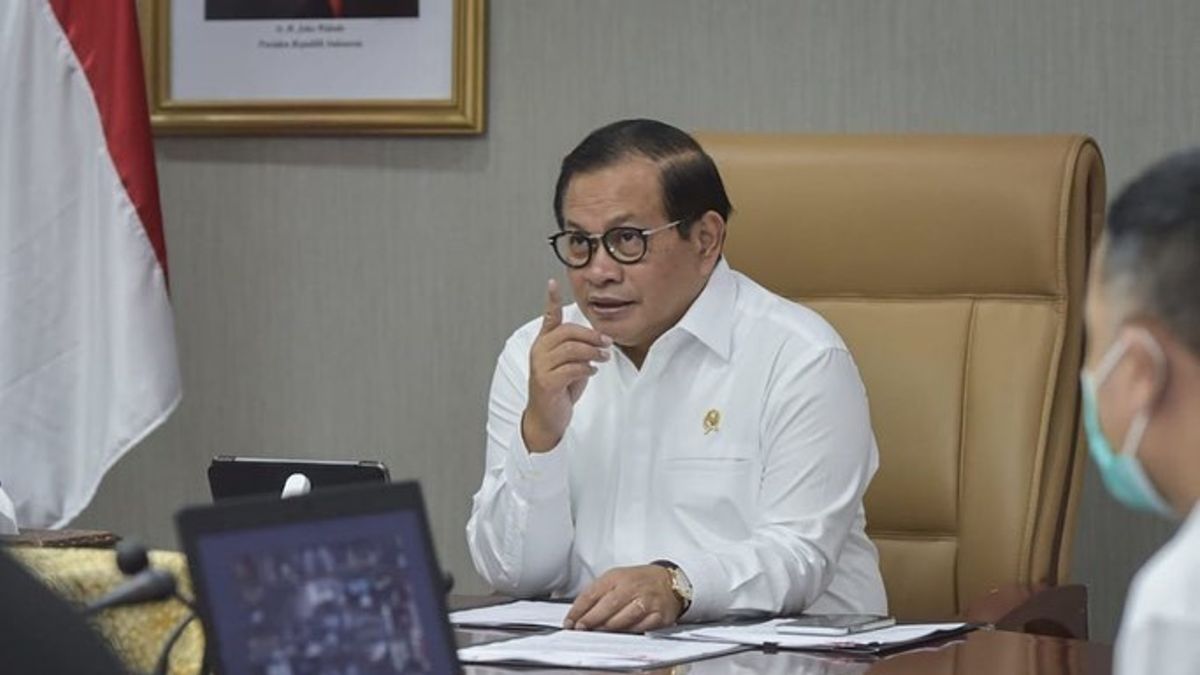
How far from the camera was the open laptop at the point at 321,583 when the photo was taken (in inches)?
56.6

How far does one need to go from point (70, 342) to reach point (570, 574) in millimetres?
1342

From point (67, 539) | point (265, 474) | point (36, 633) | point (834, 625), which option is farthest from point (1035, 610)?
point (36, 633)

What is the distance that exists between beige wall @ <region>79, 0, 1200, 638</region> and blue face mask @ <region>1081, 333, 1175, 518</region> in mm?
2472

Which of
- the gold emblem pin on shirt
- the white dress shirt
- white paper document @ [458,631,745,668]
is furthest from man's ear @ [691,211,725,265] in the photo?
the white dress shirt

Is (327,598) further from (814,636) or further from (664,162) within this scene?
(664,162)

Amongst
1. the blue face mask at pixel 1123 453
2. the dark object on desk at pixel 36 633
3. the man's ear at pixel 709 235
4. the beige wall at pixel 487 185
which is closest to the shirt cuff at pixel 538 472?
the man's ear at pixel 709 235

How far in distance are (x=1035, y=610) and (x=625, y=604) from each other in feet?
2.40

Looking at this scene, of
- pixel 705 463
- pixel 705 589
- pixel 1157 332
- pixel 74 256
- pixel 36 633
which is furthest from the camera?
pixel 74 256

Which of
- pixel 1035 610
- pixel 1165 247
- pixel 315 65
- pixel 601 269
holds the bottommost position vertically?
pixel 1035 610

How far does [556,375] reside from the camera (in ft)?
9.75

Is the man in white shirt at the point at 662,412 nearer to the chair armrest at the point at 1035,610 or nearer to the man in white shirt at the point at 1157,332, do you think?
the chair armrest at the point at 1035,610

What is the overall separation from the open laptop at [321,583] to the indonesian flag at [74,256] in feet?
8.36

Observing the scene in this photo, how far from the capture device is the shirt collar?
3139 millimetres

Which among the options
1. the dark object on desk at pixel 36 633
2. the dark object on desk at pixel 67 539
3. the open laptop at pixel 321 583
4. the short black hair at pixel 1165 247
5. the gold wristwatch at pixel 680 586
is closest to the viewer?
the dark object on desk at pixel 36 633
